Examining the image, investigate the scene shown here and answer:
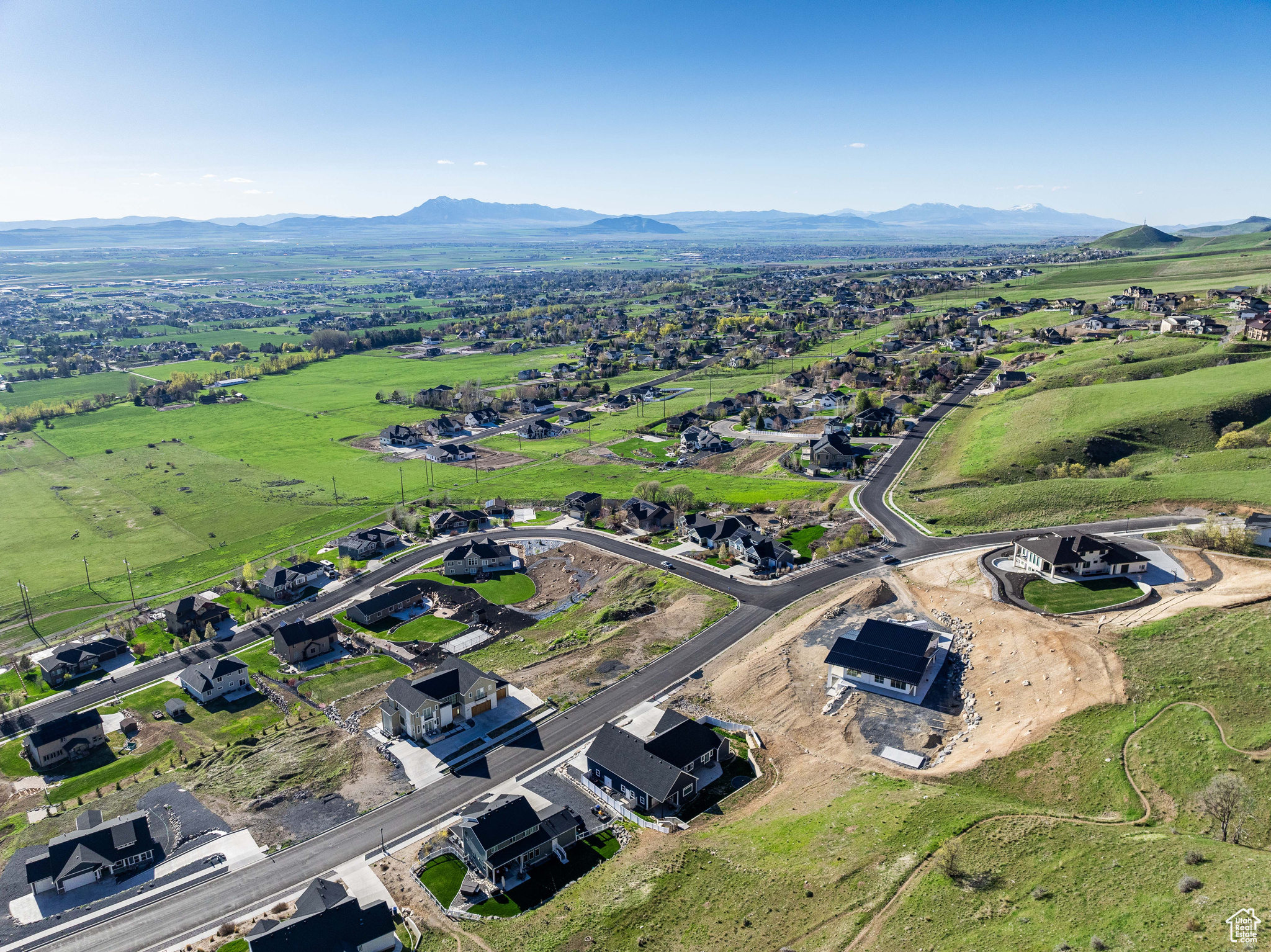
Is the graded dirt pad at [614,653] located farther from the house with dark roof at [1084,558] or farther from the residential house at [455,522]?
the residential house at [455,522]

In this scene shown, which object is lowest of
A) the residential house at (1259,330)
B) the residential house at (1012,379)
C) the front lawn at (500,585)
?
the front lawn at (500,585)

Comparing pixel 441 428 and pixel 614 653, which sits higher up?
pixel 441 428

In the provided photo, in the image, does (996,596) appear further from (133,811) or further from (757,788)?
(133,811)

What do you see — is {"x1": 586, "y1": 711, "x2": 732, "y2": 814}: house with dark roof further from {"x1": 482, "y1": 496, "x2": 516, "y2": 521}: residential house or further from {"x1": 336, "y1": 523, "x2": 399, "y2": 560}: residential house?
{"x1": 482, "y1": 496, "x2": 516, "y2": 521}: residential house

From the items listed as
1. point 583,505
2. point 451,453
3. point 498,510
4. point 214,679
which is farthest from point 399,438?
point 214,679

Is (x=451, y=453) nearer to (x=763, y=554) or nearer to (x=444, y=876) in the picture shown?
(x=763, y=554)

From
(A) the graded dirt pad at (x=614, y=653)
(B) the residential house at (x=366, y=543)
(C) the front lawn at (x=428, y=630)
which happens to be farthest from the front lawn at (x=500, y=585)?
(A) the graded dirt pad at (x=614, y=653)
